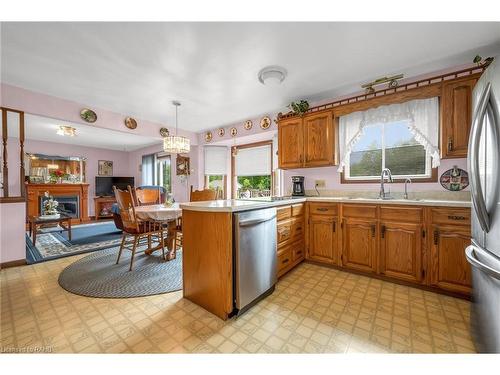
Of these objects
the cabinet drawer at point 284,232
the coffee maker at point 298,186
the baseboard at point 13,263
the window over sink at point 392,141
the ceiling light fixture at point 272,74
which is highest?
the ceiling light fixture at point 272,74

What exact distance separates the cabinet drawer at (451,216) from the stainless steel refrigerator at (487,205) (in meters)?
0.69

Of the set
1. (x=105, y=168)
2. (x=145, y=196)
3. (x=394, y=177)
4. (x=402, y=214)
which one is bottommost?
(x=402, y=214)

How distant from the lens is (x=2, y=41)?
180 centimetres

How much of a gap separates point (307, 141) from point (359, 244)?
1526 mm

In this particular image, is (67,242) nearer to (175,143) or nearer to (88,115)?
(88,115)

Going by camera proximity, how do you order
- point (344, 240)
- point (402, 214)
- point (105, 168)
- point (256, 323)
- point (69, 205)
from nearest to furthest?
point (256, 323) < point (402, 214) < point (344, 240) < point (69, 205) < point (105, 168)

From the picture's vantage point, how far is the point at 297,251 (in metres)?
2.56

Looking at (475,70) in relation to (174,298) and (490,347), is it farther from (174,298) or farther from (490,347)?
(174,298)

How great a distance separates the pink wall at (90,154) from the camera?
581 cm

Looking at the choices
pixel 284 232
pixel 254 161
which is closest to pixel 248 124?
pixel 254 161

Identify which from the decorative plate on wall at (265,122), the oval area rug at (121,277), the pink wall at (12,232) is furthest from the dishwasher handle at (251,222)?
the pink wall at (12,232)

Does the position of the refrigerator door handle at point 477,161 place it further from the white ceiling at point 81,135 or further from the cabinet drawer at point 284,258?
the white ceiling at point 81,135

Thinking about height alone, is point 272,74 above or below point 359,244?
above

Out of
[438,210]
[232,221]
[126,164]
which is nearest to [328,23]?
[232,221]
